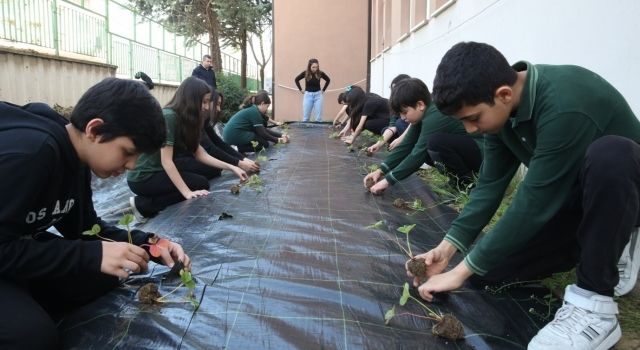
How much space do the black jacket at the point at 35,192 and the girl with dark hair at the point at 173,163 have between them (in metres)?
1.85

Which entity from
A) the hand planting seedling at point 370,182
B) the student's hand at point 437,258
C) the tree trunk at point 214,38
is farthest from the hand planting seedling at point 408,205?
the tree trunk at point 214,38

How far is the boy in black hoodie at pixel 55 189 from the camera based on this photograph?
1.33 metres

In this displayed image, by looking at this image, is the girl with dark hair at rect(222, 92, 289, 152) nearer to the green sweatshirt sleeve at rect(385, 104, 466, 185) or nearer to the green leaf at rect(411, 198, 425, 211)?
the green sweatshirt sleeve at rect(385, 104, 466, 185)

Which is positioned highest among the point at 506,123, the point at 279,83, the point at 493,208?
the point at 279,83

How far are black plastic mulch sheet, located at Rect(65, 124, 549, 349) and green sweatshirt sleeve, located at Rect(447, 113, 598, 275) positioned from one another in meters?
0.30

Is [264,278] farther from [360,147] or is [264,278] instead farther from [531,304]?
[360,147]

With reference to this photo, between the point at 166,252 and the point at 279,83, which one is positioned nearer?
the point at 166,252

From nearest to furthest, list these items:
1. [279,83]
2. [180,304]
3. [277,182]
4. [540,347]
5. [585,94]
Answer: [540,347]
[585,94]
[180,304]
[277,182]
[279,83]

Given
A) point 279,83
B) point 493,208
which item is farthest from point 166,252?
point 279,83

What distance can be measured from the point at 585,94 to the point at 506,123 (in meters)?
0.26

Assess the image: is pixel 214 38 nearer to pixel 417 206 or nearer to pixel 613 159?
pixel 417 206

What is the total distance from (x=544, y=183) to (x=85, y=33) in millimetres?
9841

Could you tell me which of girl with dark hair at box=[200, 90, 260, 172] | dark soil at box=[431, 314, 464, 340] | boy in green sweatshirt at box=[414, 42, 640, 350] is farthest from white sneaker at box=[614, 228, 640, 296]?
girl with dark hair at box=[200, 90, 260, 172]

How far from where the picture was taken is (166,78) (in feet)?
52.0
